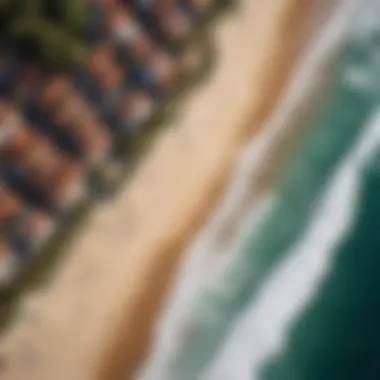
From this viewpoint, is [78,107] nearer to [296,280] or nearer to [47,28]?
[47,28]

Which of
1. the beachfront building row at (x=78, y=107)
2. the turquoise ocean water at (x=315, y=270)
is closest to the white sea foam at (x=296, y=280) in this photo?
the turquoise ocean water at (x=315, y=270)

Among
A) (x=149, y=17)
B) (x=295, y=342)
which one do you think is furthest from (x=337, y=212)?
(x=149, y=17)

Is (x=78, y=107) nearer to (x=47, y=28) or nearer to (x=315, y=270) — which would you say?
(x=47, y=28)

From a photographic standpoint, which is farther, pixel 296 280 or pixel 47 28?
pixel 296 280

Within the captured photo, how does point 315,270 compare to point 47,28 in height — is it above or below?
below

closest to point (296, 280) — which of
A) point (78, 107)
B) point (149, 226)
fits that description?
A: point (149, 226)

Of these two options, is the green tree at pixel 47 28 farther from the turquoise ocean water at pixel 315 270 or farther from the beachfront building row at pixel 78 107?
the turquoise ocean water at pixel 315 270

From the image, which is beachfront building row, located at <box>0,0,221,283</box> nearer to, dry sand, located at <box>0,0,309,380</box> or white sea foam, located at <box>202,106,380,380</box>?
dry sand, located at <box>0,0,309,380</box>

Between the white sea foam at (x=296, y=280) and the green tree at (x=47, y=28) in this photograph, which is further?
the white sea foam at (x=296, y=280)

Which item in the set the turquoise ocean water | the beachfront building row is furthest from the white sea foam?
the beachfront building row
